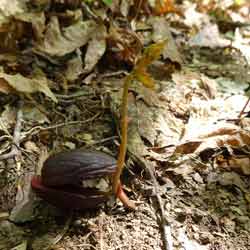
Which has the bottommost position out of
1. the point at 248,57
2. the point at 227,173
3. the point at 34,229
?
the point at 34,229

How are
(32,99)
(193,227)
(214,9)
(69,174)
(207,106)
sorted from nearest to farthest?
(69,174) → (193,227) → (32,99) → (207,106) → (214,9)

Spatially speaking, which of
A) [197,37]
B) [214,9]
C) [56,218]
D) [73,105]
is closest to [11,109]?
[73,105]

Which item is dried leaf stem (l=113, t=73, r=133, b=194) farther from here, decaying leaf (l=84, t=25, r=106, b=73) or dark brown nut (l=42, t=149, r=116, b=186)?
decaying leaf (l=84, t=25, r=106, b=73)

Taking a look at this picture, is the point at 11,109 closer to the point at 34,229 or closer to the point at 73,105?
the point at 73,105

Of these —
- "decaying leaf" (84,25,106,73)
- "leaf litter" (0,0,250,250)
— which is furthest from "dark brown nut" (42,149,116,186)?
"decaying leaf" (84,25,106,73)

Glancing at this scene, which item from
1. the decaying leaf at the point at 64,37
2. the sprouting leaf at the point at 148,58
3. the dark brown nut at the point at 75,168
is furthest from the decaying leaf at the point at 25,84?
the sprouting leaf at the point at 148,58

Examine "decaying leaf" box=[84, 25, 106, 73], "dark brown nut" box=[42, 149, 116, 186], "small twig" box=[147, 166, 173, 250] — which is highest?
"decaying leaf" box=[84, 25, 106, 73]

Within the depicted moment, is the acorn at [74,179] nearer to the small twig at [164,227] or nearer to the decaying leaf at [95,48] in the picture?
the small twig at [164,227]

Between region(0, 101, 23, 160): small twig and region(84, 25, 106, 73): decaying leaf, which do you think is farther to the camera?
region(84, 25, 106, 73): decaying leaf

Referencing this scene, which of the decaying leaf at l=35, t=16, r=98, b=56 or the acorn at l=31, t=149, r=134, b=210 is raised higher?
the decaying leaf at l=35, t=16, r=98, b=56
